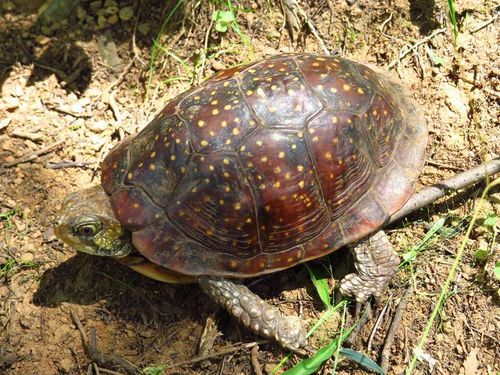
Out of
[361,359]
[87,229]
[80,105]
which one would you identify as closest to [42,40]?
[80,105]

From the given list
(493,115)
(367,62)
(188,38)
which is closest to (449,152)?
(493,115)

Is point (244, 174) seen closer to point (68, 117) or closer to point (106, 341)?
point (106, 341)

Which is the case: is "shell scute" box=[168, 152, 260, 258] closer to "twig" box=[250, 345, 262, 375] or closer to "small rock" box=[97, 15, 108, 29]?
"twig" box=[250, 345, 262, 375]

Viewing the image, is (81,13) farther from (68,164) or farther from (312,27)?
(312,27)

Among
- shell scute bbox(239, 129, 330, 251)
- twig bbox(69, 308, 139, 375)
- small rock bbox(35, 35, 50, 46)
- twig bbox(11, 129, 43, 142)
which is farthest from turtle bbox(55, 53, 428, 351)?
small rock bbox(35, 35, 50, 46)

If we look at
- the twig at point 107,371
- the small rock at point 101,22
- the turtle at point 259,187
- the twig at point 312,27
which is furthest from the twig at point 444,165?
the small rock at point 101,22

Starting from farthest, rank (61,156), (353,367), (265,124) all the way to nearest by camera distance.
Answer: (61,156) < (353,367) < (265,124)
